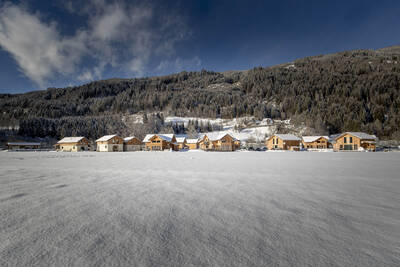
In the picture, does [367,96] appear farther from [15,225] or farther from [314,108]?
[15,225]

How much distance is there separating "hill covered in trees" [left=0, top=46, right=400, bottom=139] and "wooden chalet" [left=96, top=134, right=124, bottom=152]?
77.2 feet

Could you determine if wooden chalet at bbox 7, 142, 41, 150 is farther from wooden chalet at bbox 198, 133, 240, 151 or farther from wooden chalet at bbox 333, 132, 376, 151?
wooden chalet at bbox 333, 132, 376, 151

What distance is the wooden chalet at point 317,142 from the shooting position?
58.3m

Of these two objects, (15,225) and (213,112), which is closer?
(15,225)

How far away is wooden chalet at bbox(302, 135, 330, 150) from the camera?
5831 cm

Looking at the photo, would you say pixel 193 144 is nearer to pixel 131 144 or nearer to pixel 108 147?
pixel 131 144

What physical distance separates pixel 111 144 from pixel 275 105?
A: 398 feet

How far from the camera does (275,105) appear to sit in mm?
134750

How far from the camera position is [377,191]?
18.0 ft

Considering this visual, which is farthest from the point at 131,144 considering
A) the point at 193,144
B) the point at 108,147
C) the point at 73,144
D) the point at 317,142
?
the point at 317,142

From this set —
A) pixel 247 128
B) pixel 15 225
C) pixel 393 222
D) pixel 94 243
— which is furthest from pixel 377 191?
pixel 247 128

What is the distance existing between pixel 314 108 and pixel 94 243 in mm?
129102

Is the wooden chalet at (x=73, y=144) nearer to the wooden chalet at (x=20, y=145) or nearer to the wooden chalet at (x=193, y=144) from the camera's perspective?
the wooden chalet at (x=20, y=145)

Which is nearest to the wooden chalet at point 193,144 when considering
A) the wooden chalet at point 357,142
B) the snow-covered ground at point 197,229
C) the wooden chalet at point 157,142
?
the wooden chalet at point 157,142
